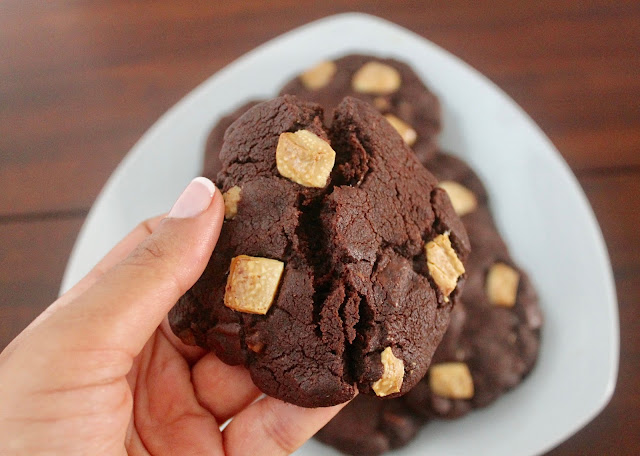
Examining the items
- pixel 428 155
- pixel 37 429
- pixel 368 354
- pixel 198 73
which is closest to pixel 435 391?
pixel 368 354

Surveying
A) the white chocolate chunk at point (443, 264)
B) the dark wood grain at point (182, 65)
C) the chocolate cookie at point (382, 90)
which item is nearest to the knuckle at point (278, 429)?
the white chocolate chunk at point (443, 264)

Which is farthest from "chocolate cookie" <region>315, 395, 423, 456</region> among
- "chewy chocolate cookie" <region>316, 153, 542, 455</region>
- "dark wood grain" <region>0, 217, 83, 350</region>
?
"dark wood grain" <region>0, 217, 83, 350</region>

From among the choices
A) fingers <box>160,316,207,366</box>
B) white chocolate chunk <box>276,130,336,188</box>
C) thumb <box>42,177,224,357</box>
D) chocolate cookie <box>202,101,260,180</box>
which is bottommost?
fingers <box>160,316,207,366</box>

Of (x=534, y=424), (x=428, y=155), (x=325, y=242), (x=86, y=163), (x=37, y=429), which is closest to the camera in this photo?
(x=37, y=429)

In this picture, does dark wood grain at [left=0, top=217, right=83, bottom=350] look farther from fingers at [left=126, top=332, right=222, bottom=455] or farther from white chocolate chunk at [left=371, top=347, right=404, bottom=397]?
white chocolate chunk at [left=371, top=347, right=404, bottom=397]

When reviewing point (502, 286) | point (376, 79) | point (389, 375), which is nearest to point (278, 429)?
point (389, 375)

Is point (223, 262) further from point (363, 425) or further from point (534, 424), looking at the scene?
point (534, 424)
